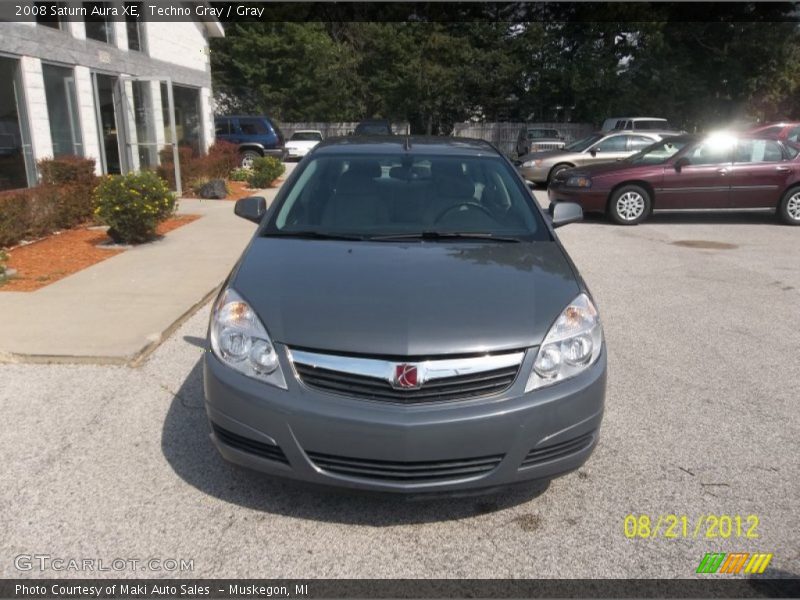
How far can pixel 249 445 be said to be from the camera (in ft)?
9.04

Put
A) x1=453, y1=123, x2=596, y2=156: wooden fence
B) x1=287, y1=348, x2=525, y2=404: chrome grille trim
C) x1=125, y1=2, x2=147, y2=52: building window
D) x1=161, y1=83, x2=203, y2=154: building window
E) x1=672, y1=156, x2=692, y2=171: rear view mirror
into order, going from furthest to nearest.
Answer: x1=453, y1=123, x2=596, y2=156: wooden fence
x1=161, y1=83, x2=203, y2=154: building window
x1=125, y1=2, x2=147, y2=52: building window
x1=672, y1=156, x2=692, y2=171: rear view mirror
x1=287, y1=348, x2=525, y2=404: chrome grille trim

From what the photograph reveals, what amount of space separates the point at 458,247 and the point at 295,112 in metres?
39.2

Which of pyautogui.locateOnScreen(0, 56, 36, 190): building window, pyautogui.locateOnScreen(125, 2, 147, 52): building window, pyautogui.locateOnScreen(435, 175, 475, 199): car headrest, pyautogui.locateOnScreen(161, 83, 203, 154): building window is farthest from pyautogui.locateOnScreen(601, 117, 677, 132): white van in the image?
pyautogui.locateOnScreen(435, 175, 475, 199): car headrest

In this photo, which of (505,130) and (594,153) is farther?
(505,130)

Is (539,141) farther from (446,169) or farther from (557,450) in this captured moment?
(557,450)

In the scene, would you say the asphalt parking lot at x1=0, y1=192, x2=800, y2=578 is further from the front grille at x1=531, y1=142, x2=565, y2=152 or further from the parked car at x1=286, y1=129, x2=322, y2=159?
the parked car at x1=286, y1=129, x2=322, y2=159

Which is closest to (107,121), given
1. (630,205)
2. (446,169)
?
(630,205)

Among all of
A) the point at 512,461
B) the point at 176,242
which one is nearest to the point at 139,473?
the point at 512,461

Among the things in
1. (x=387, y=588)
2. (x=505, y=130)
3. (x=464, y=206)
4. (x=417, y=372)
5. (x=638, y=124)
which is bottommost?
(x=387, y=588)

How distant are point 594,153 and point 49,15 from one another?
41.1 ft

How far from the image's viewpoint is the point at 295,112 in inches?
1588

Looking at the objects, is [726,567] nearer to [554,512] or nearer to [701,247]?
[554,512]

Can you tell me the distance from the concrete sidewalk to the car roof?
81.8 inches

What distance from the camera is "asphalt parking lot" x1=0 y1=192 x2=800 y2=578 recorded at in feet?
8.80
